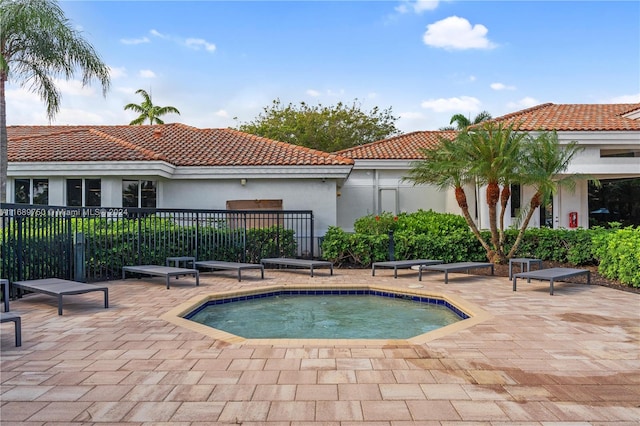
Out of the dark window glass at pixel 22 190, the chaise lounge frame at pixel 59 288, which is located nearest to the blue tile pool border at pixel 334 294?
the chaise lounge frame at pixel 59 288

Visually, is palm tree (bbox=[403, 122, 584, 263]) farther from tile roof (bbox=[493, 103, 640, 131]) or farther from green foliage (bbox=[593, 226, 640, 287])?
tile roof (bbox=[493, 103, 640, 131])

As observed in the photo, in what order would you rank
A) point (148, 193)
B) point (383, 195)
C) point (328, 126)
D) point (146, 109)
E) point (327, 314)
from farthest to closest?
point (146, 109), point (328, 126), point (383, 195), point (148, 193), point (327, 314)

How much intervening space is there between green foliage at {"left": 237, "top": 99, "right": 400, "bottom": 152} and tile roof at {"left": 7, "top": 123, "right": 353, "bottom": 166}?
58.0 feet

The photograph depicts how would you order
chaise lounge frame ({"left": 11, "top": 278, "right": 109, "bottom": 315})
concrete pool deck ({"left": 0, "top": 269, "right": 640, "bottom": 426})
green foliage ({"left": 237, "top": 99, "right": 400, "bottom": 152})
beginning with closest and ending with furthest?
concrete pool deck ({"left": 0, "top": 269, "right": 640, "bottom": 426}) < chaise lounge frame ({"left": 11, "top": 278, "right": 109, "bottom": 315}) < green foliage ({"left": 237, "top": 99, "right": 400, "bottom": 152})

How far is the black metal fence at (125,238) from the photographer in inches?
351

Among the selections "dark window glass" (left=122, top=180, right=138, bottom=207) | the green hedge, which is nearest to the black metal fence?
the green hedge

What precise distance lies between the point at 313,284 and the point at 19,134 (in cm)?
1840

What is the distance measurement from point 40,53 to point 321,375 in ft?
49.3

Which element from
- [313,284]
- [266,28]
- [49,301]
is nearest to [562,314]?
[313,284]

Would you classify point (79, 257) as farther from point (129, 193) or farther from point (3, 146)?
point (3, 146)

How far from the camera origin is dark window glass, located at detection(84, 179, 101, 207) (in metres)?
15.6

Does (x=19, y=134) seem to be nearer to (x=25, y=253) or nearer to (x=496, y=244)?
(x=25, y=253)

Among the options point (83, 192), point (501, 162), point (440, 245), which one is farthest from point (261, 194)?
point (501, 162)

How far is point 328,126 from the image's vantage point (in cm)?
3894
